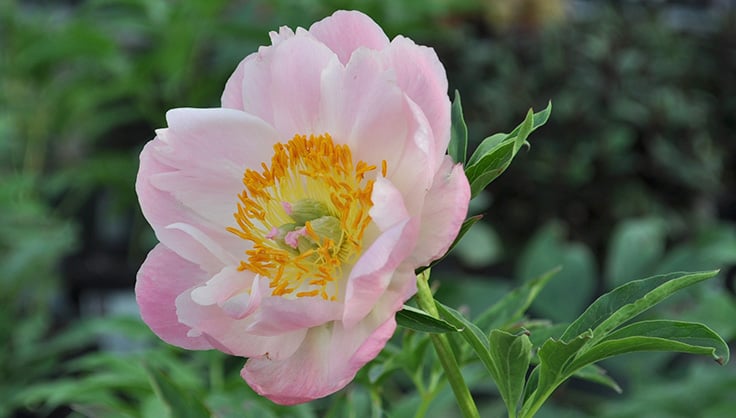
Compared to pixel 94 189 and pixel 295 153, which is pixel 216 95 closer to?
pixel 94 189

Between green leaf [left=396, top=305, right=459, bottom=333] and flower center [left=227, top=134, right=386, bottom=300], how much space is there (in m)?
0.05

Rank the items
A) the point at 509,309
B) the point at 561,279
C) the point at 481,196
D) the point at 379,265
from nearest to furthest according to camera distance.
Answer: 1. the point at 379,265
2. the point at 509,309
3. the point at 561,279
4. the point at 481,196

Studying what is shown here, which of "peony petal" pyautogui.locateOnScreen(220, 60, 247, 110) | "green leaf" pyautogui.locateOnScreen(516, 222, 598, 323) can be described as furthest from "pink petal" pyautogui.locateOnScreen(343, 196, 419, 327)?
"green leaf" pyautogui.locateOnScreen(516, 222, 598, 323)

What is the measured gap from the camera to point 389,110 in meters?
0.38

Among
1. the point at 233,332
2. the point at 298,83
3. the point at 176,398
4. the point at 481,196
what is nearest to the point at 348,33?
the point at 298,83

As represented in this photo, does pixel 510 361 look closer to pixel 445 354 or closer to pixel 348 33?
pixel 445 354

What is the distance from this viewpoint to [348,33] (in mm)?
389

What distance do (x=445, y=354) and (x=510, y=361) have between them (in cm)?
3

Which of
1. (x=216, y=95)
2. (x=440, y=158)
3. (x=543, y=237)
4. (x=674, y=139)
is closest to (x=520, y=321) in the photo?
(x=440, y=158)

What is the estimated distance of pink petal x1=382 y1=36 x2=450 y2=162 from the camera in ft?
1.20

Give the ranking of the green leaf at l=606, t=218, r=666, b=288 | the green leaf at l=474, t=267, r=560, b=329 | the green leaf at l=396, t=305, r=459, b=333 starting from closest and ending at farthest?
the green leaf at l=396, t=305, r=459, b=333 → the green leaf at l=474, t=267, r=560, b=329 → the green leaf at l=606, t=218, r=666, b=288

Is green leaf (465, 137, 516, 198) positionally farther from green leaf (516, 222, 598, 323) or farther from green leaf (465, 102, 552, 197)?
green leaf (516, 222, 598, 323)

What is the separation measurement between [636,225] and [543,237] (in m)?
0.13

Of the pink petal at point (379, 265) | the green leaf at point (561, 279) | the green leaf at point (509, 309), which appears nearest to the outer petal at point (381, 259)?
the pink petal at point (379, 265)
